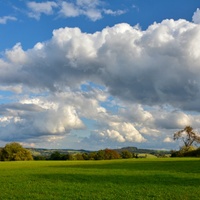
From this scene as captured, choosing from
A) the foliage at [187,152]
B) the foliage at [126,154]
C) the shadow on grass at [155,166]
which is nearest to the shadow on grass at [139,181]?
the shadow on grass at [155,166]

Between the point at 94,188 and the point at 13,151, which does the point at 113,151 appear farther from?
the point at 94,188

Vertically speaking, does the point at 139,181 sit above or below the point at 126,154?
below

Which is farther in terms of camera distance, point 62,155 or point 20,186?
point 62,155

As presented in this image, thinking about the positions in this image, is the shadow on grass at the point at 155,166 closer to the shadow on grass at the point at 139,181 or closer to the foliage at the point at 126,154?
the shadow on grass at the point at 139,181

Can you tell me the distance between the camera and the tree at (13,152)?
14675 centimetres

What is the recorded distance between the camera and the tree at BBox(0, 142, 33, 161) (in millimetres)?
146750

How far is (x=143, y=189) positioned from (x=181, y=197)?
5066 millimetres

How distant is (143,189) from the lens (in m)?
31.6

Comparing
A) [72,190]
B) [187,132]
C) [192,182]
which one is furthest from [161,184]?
[187,132]

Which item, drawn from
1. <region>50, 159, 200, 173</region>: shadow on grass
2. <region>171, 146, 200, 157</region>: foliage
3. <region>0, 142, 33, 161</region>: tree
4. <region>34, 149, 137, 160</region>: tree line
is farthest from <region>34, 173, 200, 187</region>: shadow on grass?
<region>0, 142, 33, 161</region>: tree

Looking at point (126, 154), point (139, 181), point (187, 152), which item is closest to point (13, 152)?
point (126, 154)

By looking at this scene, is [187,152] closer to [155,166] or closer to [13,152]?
[13,152]

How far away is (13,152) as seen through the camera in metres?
148

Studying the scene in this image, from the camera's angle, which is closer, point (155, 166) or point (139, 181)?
point (139, 181)
